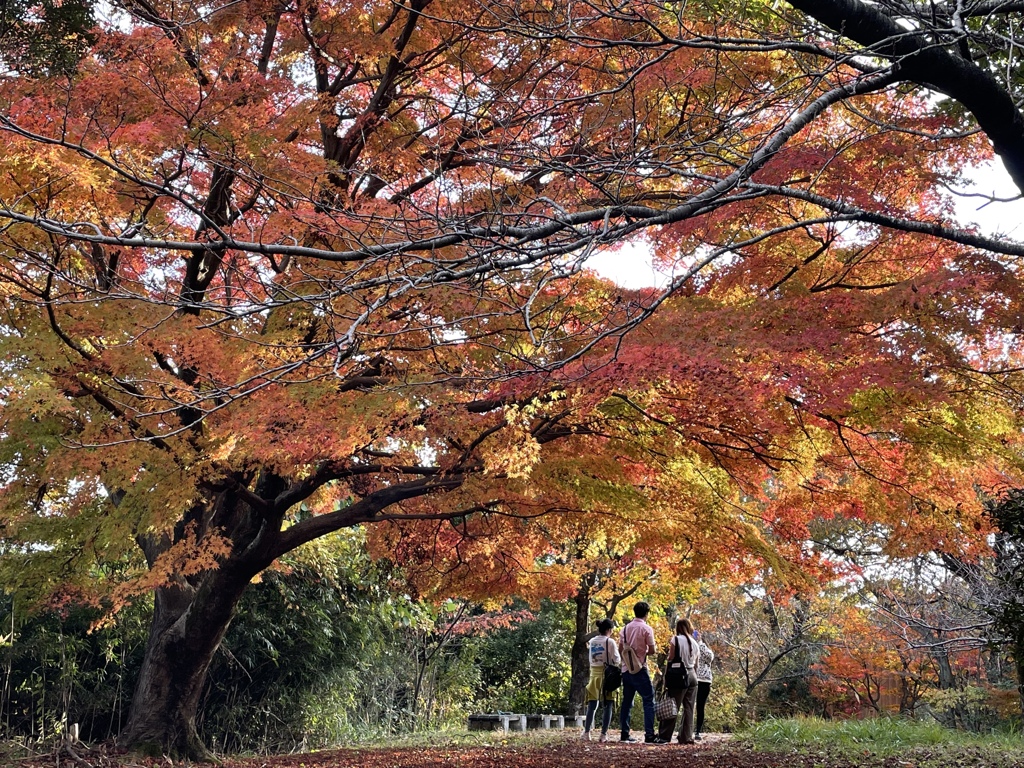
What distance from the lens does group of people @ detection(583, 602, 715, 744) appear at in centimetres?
915

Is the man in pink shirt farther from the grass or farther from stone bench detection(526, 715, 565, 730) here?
stone bench detection(526, 715, 565, 730)

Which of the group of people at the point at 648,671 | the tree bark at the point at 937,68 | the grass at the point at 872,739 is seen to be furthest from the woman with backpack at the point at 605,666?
the tree bark at the point at 937,68

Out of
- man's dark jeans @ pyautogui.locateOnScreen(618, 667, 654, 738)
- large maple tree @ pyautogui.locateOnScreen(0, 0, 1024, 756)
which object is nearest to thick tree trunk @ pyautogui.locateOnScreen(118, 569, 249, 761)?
large maple tree @ pyautogui.locateOnScreen(0, 0, 1024, 756)

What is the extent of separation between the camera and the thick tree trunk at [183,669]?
9.55 metres

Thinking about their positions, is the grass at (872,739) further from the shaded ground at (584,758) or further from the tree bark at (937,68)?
the tree bark at (937,68)

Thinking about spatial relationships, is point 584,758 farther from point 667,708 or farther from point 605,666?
point 605,666

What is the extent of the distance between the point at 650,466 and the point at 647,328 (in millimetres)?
3037

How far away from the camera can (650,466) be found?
388 inches

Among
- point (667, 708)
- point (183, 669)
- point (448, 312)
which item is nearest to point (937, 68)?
point (448, 312)

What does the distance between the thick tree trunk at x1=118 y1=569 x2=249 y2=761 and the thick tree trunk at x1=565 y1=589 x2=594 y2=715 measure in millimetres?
8550

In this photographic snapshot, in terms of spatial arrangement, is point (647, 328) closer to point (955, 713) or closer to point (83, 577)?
point (83, 577)

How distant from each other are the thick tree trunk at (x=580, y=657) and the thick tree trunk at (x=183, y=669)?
8550 millimetres

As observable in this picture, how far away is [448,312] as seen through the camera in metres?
7.45

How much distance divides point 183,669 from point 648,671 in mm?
5225
